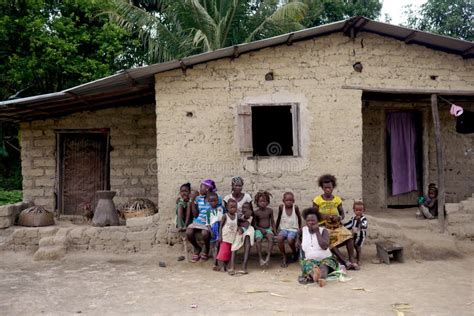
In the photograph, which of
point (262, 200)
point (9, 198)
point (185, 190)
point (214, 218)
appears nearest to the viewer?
point (262, 200)

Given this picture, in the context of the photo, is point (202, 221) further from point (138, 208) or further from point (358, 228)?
point (358, 228)

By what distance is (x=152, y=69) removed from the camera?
21.9 ft

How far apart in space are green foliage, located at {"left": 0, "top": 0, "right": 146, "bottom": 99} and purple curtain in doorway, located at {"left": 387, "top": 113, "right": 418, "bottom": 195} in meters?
7.40

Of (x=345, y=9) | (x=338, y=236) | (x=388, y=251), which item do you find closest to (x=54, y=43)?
(x=338, y=236)

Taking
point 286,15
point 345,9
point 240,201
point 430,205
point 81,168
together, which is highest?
point 345,9

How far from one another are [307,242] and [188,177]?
7.34 ft

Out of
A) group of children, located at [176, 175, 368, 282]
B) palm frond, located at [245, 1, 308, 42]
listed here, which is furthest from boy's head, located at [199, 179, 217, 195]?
palm frond, located at [245, 1, 308, 42]

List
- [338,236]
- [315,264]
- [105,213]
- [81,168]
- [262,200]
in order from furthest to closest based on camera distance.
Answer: [81,168]
[105,213]
[262,200]
[338,236]
[315,264]

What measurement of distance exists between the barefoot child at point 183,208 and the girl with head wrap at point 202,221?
15 cm

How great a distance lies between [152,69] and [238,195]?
219 centimetres

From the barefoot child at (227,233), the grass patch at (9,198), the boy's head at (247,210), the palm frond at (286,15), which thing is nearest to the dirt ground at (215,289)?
the barefoot child at (227,233)

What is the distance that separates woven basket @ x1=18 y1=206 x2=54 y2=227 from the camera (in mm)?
7664

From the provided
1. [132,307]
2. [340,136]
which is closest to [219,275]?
[132,307]

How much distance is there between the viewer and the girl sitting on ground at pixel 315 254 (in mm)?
5492
